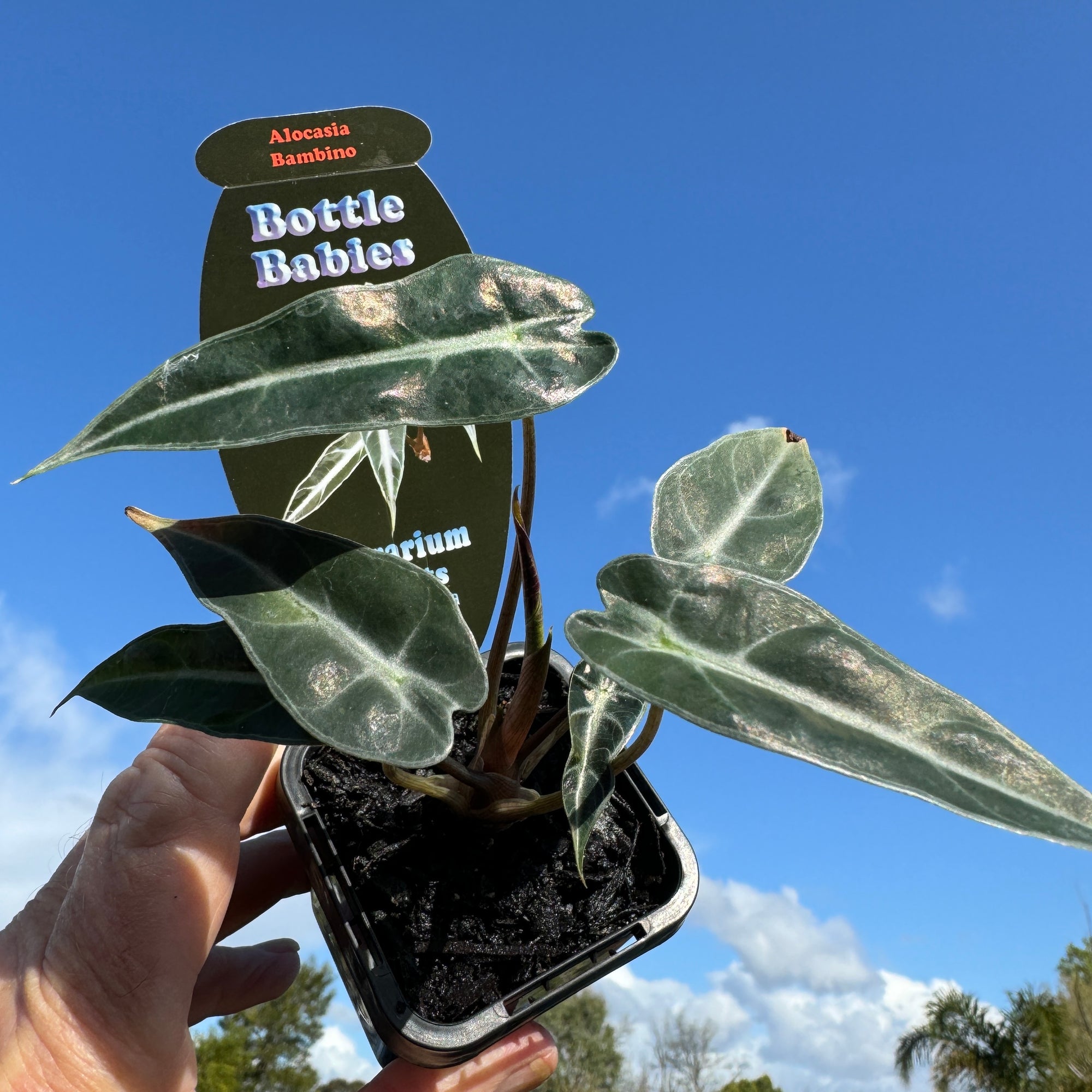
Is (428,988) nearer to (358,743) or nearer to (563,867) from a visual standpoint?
(563,867)

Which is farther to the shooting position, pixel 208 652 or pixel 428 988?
pixel 428 988

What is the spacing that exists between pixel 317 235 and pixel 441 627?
21.1 inches

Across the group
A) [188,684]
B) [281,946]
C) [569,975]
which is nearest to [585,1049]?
[281,946]

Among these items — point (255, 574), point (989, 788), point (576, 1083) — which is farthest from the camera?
point (576, 1083)

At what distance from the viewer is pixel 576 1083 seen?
346 inches

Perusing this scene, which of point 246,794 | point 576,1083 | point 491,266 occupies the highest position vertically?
point 491,266

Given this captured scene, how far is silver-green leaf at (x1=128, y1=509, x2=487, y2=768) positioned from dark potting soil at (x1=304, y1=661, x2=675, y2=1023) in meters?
0.46

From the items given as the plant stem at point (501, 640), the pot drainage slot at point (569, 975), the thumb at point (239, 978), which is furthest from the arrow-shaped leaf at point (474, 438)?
the thumb at point (239, 978)

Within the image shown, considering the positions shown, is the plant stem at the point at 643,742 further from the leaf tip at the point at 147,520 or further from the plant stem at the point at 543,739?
the leaf tip at the point at 147,520

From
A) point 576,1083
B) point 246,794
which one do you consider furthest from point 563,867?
point 576,1083

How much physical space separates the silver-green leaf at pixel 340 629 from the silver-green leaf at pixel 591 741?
13 cm

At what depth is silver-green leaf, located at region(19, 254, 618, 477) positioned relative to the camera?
2.05 ft

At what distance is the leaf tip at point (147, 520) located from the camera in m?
0.71

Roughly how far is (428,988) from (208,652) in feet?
1.51
